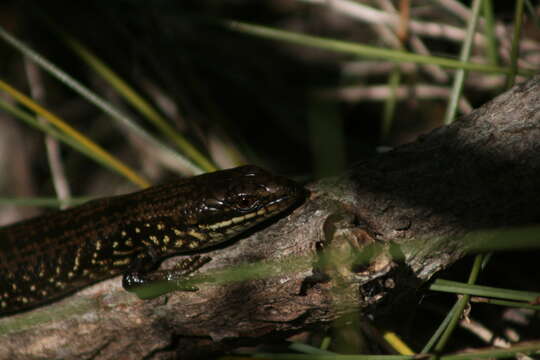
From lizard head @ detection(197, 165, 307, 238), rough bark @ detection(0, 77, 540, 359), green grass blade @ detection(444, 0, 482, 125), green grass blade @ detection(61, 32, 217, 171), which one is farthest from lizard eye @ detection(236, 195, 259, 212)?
green grass blade @ detection(444, 0, 482, 125)

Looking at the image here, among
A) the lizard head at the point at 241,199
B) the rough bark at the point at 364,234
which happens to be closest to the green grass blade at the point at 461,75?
the rough bark at the point at 364,234

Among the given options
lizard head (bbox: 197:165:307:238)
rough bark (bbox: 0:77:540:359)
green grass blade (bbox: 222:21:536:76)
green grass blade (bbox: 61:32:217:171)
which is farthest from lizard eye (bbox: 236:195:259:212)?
green grass blade (bbox: 222:21:536:76)

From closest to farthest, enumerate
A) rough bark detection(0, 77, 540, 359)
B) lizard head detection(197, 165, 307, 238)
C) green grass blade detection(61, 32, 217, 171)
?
1. rough bark detection(0, 77, 540, 359)
2. lizard head detection(197, 165, 307, 238)
3. green grass blade detection(61, 32, 217, 171)

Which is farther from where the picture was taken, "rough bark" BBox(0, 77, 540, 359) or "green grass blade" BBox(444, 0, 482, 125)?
"green grass blade" BBox(444, 0, 482, 125)

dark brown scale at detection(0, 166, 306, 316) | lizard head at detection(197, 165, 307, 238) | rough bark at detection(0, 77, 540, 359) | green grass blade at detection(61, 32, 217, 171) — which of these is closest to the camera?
rough bark at detection(0, 77, 540, 359)

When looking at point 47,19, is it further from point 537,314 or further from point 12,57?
point 537,314

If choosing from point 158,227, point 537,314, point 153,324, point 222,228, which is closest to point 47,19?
point 158,227

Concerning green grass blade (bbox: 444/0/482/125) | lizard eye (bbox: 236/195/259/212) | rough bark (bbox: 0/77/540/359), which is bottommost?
rough bark (bbox: 0/77/540/359)

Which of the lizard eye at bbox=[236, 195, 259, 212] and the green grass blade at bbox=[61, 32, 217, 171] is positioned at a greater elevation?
the green grass blade at bbox=[61, 32, 217, 171]

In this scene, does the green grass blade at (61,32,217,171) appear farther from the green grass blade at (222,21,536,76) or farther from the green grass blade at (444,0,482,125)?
the green grass blade at (444,0,482,125)
